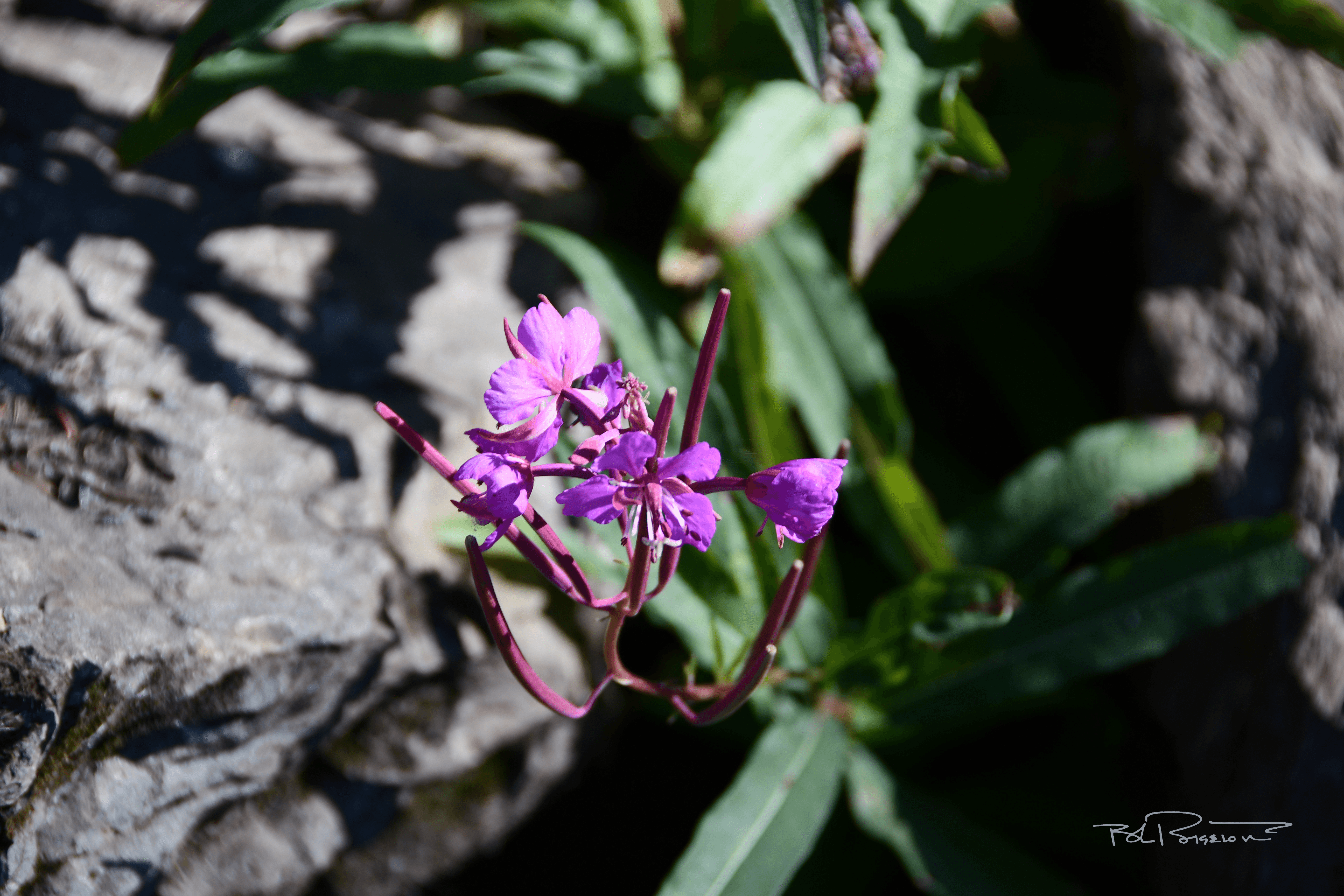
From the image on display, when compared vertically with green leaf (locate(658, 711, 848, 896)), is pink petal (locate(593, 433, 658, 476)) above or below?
above

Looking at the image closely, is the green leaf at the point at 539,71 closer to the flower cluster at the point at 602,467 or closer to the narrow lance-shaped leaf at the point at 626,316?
the narrow lance-shaped leaf at the point at 626,316

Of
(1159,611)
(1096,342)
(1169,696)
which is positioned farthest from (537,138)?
(1169,696)

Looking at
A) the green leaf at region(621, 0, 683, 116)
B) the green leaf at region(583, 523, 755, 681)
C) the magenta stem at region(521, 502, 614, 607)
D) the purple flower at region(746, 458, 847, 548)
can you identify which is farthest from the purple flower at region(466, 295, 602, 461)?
the green leaf at region(621, 0, 683, 116)

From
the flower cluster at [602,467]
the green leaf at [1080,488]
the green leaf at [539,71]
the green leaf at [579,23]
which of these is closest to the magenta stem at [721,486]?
the flower cluster at [602,467]

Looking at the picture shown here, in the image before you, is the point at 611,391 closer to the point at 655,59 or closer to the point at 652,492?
the point at 652,492

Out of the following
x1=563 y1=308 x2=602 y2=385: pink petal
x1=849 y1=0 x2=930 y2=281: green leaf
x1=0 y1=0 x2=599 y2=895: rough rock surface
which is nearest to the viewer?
x1=563 y1=308 x2=602 y2=385: pink petal

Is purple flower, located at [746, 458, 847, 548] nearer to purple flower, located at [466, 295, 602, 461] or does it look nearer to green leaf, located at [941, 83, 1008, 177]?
purple flower, located at [466, 295, 602, 461]
